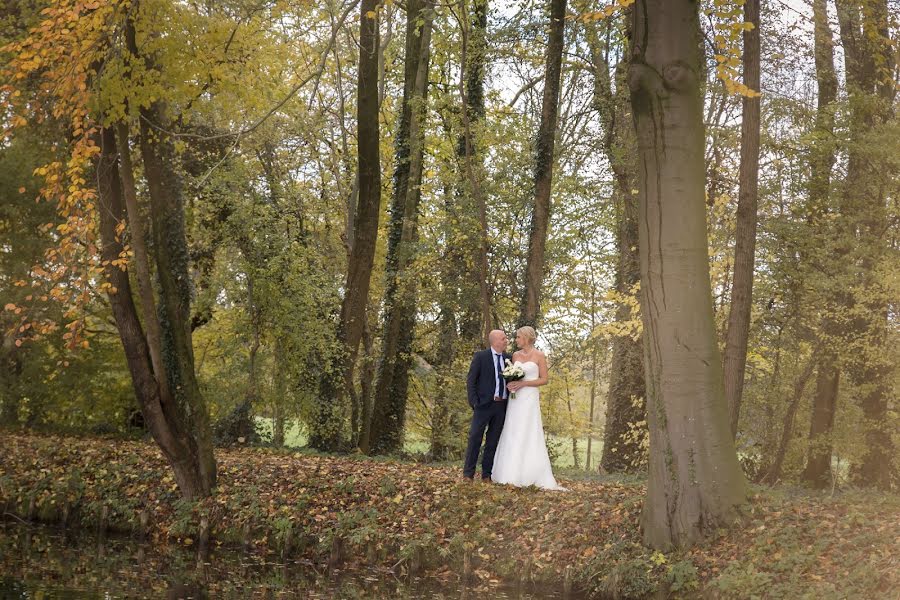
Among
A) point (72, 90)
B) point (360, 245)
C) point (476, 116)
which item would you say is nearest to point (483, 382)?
point (72, 90)

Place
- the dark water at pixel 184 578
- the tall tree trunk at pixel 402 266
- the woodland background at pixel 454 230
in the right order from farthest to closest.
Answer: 1. the tall tree trunk at pixel 402 266
2. the woodland background at pixel 454 230
3. the dark water at pixel 184 578

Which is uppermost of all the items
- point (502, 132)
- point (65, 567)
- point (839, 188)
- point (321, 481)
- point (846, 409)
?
point (502, 132)

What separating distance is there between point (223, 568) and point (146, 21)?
678 cm

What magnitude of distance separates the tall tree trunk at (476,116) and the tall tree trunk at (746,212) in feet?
17.4

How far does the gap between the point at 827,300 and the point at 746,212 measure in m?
4.62

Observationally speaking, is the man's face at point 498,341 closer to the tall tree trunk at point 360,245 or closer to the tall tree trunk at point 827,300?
the tall tree trunk at point 360,245

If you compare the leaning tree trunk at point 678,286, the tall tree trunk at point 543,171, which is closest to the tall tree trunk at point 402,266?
the tall tree trunk at point 543,171

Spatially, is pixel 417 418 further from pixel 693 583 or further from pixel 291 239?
pixel 693 583

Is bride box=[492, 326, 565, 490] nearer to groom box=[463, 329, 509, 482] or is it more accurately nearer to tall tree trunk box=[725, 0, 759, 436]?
groom box=[463, 329, 509, 482]

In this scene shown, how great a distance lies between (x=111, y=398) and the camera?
1989 centimetres

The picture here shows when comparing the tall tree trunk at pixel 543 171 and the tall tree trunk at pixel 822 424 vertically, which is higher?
the tall tree trunk at pixel 543 171

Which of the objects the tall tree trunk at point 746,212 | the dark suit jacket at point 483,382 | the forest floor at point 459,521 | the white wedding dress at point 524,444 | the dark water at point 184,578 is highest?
the tall tree trunk at point 746,212

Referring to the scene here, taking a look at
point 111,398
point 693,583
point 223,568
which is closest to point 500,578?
point 693,583

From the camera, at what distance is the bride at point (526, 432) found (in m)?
11.8
